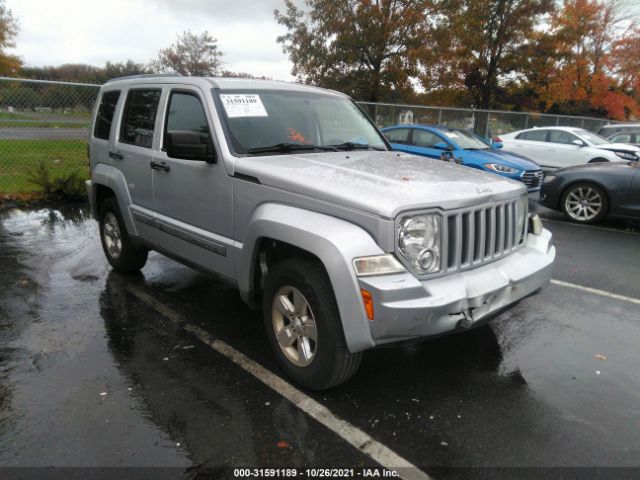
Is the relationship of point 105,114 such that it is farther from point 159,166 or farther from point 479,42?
point 479,42

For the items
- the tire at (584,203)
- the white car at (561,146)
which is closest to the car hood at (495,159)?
the tire at (584,203)

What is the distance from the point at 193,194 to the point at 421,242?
1.98m

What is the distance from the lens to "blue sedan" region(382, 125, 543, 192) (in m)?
9.80

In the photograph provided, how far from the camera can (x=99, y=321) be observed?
426cm

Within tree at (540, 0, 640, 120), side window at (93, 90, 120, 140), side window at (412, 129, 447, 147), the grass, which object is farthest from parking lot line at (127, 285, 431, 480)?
tree at (540, 0, 640, 120)

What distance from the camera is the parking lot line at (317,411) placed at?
258 centimetres

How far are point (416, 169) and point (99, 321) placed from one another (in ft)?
9.75

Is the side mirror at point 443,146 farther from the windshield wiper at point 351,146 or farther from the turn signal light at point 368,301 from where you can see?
the turn signal light at point 368,301

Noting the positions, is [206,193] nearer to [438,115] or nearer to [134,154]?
[134,154]

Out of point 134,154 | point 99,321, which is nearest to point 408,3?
point 134,154

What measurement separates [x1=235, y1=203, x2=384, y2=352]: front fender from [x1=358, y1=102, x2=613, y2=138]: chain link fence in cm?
1155

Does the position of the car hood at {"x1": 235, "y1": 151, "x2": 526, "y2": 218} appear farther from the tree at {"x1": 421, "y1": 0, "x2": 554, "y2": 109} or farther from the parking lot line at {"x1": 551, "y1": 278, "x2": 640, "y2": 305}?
the tree at {"x1": 421, "y1": 0, "x2": 554, "y2": 109}

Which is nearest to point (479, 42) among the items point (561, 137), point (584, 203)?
point (561, 137)

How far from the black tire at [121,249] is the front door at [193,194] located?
0.89m
